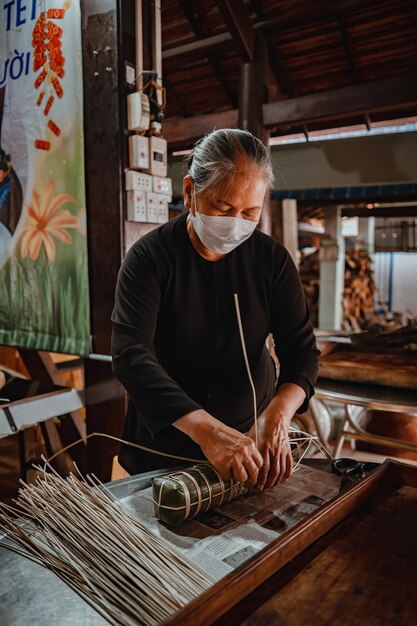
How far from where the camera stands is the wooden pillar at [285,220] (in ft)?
27.7

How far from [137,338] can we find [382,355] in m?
2.71

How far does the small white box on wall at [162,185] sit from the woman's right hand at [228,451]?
213 centimetres

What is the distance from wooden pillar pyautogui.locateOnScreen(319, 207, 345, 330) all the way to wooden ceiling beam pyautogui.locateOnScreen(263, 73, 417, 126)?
221 inches

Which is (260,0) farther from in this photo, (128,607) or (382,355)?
(128,607)

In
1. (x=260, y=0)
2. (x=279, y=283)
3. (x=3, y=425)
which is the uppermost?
(x=260, y=0)

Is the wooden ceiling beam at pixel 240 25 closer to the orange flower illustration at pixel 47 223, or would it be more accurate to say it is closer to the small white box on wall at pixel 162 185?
the small white box on wall at pixel 162 185

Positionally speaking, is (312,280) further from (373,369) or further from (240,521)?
(240,521)

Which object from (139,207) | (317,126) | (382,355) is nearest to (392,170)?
(317,126)

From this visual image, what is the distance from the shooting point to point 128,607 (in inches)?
38.5

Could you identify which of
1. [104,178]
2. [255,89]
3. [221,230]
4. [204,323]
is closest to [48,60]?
[104,178]

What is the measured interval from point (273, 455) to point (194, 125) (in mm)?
4828

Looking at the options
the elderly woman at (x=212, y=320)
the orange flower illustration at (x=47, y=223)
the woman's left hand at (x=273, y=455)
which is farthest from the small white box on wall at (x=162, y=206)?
the woman's left hand at (x=273, y=455)

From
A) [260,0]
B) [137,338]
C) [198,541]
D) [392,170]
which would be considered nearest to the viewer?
[198,541]

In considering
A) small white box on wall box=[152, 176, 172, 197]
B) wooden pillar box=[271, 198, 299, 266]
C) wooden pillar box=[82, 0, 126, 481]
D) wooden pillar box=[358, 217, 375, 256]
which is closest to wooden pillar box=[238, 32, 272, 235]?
small white box on wall box=[152, 176, 172, 197]
